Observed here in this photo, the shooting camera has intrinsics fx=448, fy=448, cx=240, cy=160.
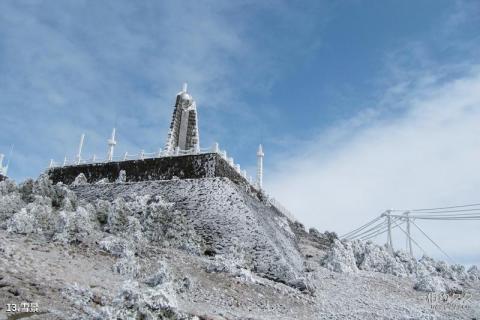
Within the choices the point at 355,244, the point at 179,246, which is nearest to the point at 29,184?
the point at 179,246

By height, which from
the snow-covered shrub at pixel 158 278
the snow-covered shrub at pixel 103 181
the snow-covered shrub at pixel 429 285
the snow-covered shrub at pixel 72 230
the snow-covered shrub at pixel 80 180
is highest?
the snow-covered shrub at pixel 80 180

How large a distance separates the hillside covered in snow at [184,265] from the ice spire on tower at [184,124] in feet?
38.5

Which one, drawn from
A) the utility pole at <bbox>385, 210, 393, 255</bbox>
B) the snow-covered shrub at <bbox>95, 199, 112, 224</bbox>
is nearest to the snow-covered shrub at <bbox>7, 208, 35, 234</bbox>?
the snow-covered shrub at <bbox>95, 199, 112, 224</bbox>

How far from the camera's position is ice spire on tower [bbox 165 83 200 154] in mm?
48344

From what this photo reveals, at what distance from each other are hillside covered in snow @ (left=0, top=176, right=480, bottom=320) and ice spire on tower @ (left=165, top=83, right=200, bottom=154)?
38.5 feet

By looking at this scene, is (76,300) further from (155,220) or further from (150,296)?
(155,220)

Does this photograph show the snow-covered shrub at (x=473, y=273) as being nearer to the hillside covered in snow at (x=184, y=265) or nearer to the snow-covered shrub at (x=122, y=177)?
the hillside covered in snow at (x=184, y=265)

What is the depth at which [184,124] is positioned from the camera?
Result: 1961 inches

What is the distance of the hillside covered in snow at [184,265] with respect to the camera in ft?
49.6

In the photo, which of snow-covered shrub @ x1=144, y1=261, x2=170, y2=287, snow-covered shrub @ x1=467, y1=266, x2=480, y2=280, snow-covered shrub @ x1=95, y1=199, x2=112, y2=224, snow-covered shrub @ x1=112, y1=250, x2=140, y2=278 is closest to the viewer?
snow-covered shrub @ x1=144, y1=261, x2=170, y2=287

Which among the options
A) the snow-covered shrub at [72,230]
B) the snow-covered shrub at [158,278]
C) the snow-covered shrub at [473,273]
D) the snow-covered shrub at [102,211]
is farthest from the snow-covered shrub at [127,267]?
the snow-covered shrub at [473,273]

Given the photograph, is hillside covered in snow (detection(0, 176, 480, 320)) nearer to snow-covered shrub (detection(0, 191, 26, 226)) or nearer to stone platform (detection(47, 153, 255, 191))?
snow-covered shrub (detection(0, 191, 26, 226))

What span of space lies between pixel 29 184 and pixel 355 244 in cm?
2765

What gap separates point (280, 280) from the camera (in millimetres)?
26625
